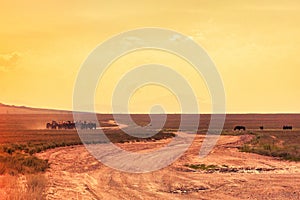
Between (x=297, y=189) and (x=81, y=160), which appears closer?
(x=297, y=189)

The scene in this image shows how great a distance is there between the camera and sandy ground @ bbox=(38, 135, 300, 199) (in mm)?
20203

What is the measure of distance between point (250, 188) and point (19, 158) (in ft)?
45.6

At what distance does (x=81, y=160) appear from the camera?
3288 cm

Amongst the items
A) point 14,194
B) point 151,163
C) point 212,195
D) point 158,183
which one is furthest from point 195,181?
point 14,194

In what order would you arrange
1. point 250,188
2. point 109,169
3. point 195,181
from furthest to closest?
point 109,169 < point 195,181 < point 250,188

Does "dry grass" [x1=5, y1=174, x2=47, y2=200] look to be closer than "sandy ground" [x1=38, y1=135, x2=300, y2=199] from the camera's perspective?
Yes

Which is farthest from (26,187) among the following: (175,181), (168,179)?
(168,179)

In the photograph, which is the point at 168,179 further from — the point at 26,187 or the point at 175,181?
the point at 26,187

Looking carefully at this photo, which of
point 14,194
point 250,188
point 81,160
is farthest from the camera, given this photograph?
point 81,160

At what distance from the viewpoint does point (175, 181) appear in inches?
949

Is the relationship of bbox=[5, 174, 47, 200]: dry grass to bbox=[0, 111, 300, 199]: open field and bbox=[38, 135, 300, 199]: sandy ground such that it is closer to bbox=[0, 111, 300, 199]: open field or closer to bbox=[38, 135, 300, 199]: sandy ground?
bbox=[0, 111, 300, 199]: open field

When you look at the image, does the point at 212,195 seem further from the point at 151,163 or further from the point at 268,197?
the point at 151,163

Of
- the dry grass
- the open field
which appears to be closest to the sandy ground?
the open field

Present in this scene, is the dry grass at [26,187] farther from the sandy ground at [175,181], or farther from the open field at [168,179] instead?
the sandy ground at [175,181]
